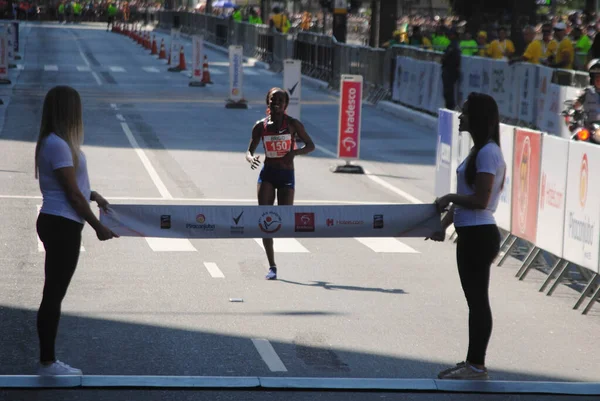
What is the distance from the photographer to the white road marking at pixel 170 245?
45.3ft

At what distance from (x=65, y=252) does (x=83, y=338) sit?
6.18 feet

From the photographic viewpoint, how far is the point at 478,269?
8.05 meters

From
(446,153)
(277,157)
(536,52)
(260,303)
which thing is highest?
(536,52)

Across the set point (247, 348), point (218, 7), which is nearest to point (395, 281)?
point (247, 348)

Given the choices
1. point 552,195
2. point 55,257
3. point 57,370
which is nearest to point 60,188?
point 55,257

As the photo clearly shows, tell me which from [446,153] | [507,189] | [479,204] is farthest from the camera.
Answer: [446,153]

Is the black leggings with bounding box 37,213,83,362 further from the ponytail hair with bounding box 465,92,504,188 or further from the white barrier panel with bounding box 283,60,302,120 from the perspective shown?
the white barrier panel with bounding box 283,60,302,120

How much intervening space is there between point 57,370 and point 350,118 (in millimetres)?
13319

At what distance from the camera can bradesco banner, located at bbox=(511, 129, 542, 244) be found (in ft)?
40.9

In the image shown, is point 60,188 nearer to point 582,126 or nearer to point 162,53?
point 582,126

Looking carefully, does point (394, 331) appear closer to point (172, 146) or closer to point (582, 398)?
point (582, 398)

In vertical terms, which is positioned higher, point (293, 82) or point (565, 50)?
point (565, 50)

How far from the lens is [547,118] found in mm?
24844

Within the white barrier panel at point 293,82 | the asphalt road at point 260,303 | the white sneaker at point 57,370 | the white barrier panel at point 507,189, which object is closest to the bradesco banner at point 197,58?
the white barrier panel at point 293,82
